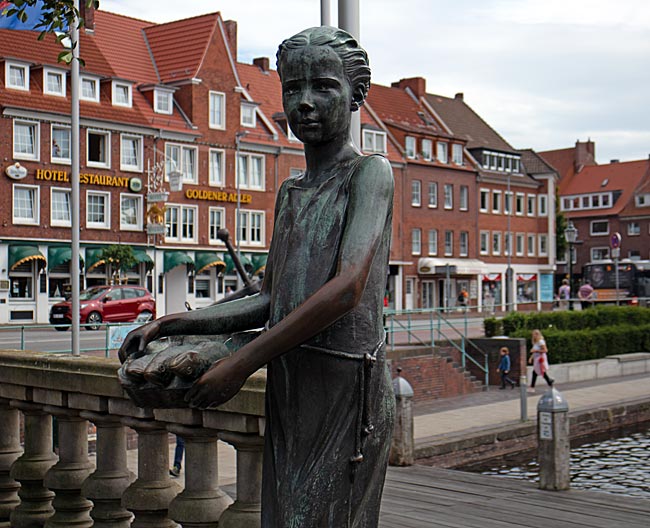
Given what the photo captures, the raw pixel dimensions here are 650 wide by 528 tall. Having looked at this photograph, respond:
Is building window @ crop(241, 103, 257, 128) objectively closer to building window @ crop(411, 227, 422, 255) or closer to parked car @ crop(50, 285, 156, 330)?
building window @ crop(411, 227, 422, 255)

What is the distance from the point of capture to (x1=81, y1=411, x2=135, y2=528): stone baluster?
4391mm

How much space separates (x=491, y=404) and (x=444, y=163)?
133 ft

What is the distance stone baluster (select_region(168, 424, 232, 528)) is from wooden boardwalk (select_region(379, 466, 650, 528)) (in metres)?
5.14

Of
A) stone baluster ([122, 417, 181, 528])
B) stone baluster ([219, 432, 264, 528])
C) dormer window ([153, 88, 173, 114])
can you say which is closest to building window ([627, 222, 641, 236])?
dormer window ([153, 88, 173, 114])

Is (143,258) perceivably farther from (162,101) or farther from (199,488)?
(199,488)

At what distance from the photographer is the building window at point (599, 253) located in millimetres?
86750

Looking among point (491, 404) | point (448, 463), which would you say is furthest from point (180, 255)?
point (448, 463)

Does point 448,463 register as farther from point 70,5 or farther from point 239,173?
point 239,173

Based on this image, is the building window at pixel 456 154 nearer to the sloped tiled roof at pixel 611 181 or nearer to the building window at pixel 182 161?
the building window at pixel 182 161

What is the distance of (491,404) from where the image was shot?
22984mm

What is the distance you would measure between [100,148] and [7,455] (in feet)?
132

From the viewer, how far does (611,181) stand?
88.8 m

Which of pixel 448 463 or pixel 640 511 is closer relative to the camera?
pixel 640 511

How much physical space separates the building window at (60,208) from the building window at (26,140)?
1710 millimetres
